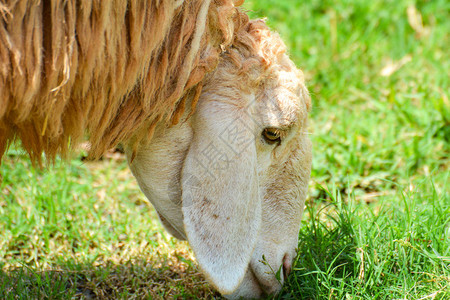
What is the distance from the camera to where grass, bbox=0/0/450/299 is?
3086 mm

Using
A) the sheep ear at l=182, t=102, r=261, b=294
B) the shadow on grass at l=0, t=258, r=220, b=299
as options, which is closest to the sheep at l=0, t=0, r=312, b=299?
the sheep ear at l=182, t=102, r=261, b=294

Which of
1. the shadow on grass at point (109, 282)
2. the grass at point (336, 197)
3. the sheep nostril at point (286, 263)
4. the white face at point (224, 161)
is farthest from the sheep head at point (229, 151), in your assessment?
the shadow on grass at point (109, 282)

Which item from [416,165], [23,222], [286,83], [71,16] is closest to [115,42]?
[71,16]

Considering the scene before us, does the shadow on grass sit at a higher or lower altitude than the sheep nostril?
lower

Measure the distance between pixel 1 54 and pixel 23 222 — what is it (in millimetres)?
1903

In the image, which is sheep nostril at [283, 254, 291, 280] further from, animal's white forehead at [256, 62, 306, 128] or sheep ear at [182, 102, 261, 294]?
animal's white forehead at [256, 62, 306, 128]

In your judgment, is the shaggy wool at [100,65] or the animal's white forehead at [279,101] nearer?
the shaggy wool at [100,65]

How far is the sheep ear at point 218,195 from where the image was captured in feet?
8.34

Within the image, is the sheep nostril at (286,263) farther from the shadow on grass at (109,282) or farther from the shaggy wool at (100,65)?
the shaggy wool at (100,65)

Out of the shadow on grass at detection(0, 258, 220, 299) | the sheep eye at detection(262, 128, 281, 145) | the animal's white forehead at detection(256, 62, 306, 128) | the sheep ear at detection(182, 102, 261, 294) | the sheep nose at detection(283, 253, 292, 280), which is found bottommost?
the shadow on grass at detection(0, 258, 220, 299)

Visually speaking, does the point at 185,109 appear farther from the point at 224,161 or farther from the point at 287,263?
the point at 287,263

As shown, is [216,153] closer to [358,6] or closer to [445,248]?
[445,248]

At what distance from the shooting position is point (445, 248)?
3.10m

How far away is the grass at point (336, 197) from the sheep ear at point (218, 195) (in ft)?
1.86
